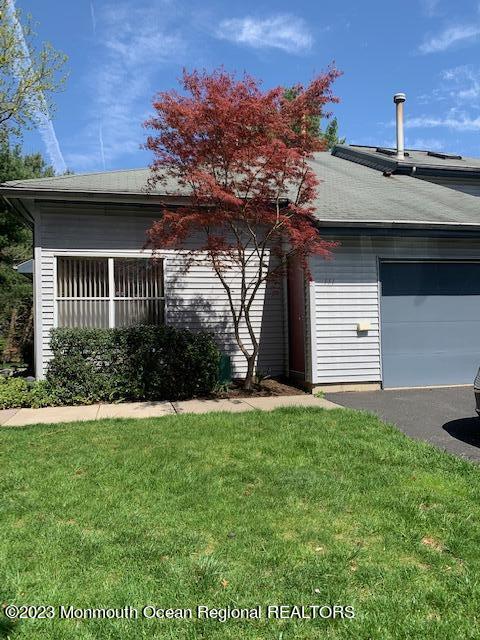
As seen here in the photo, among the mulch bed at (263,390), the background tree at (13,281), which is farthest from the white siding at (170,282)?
the background tree at (13,281)

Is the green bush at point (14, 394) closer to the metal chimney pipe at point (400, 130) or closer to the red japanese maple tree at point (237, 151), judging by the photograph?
the red japanese maple tree at point (237, 151)

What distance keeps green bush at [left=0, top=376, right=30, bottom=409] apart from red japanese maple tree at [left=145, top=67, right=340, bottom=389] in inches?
130

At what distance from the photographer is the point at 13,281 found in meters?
17.9

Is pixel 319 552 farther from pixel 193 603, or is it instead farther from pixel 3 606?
pixel 3 606

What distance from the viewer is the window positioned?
9211 mm

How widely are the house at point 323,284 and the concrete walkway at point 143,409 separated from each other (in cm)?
121

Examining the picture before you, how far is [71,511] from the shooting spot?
12.1 ft

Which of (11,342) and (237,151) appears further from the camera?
(11,342)

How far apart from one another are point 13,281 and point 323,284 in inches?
530

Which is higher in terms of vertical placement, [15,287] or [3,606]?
[15,287]

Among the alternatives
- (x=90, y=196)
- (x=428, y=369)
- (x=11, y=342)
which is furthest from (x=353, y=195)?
(x=11, y=342)

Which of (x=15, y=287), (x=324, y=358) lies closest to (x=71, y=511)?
(x=324, y=358)

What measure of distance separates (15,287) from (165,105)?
11.5 metres

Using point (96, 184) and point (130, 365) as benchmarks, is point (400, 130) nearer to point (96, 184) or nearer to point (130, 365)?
point (96, 184)
